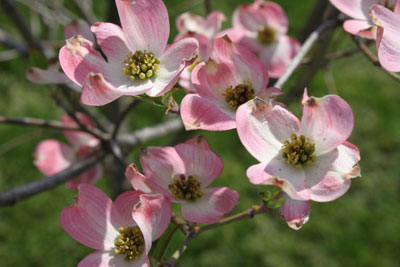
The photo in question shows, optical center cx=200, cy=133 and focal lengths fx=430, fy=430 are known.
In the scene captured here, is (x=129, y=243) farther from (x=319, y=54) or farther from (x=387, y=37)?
(x=319, y=54)

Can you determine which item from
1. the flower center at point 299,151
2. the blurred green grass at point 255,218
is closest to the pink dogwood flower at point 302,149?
the flower center at point 299,151

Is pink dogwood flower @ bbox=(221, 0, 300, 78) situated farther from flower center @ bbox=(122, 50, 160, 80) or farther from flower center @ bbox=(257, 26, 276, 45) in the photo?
flower center @ bbox=(122, 50, 160, 80)

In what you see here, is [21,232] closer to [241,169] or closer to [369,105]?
[241,169]

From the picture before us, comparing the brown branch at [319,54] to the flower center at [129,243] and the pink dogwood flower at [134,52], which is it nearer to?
the pink dogwood flower at [134,52]

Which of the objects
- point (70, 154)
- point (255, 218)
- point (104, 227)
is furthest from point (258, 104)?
point (255, 218)

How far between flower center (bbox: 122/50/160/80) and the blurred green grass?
109cm

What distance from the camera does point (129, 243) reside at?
0.61 m

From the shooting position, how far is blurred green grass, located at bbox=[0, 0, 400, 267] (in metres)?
1.79

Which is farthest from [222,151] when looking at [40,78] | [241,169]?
[40,78]

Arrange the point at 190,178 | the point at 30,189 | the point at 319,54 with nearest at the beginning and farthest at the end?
1. the point at 190,178
2. the point at 30,189
3. the point at 319,54

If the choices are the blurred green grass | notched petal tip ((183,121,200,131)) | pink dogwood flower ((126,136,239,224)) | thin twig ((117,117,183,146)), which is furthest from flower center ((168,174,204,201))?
the blurred green grass

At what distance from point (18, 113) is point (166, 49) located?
175 centimetres

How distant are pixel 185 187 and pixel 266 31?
484mm

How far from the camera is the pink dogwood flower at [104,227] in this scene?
60 cm
